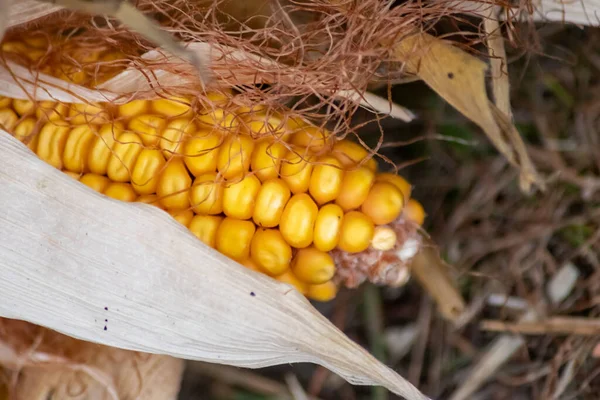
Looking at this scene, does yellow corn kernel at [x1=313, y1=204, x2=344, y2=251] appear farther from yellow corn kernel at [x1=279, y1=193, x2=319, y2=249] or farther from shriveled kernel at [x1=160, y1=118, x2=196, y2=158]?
shriveled kernel at [x1=160, y1=118, x2=196, y2=158]

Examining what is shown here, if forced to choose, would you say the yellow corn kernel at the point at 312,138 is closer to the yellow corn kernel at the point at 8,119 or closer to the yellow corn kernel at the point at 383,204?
the yellow corn kernel at the point at 383,204

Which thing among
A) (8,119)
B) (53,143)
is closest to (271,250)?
(53,143)

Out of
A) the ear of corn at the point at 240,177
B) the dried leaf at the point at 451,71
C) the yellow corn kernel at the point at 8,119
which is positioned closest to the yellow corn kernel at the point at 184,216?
the ear of corn at the point at 240,177

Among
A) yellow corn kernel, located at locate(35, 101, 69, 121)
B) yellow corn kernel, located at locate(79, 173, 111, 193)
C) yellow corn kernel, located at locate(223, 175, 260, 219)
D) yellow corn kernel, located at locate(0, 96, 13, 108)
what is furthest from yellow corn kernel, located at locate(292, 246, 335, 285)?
yellow corn kernel, located at locate(0, 96, 13, 108)

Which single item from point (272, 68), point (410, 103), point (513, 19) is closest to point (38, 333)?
point (272, 68)

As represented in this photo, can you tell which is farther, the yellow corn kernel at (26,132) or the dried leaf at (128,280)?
the yellow corn kernel at (26,132)

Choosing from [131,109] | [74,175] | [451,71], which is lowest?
[74,175]

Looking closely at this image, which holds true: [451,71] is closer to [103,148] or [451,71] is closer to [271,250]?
[271,250]
